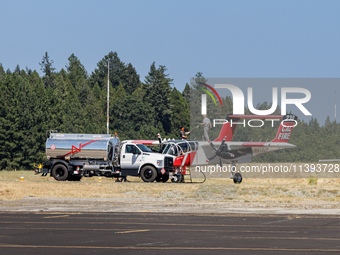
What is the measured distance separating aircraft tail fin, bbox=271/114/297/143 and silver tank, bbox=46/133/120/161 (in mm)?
12087

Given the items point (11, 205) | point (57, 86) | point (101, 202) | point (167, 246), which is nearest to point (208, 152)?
point (101, 202)

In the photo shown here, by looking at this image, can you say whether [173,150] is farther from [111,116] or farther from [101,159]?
[111,116]

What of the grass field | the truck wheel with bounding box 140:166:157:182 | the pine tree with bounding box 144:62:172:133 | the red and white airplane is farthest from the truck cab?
the pine tree with bounding box 144:62:172:133

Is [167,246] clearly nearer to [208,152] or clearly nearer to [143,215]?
[143,215]

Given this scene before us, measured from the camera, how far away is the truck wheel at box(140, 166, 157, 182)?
35219mm

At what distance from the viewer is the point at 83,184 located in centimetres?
3309

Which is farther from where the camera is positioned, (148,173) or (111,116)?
(111,116)

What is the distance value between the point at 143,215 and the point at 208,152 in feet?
64.9

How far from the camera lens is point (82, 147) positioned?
36.1 m

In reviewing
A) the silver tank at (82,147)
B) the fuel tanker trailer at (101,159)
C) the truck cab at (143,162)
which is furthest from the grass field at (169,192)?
the silver tank at (82,147)

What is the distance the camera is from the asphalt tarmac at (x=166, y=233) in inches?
464

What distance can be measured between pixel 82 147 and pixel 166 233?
22505mm

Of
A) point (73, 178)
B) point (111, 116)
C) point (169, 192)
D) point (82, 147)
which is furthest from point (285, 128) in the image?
point (111, 116)

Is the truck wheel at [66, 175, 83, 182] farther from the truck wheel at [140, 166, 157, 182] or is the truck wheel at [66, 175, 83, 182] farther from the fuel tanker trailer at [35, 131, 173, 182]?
the truck wheel at [140, 166, 157, 182]
